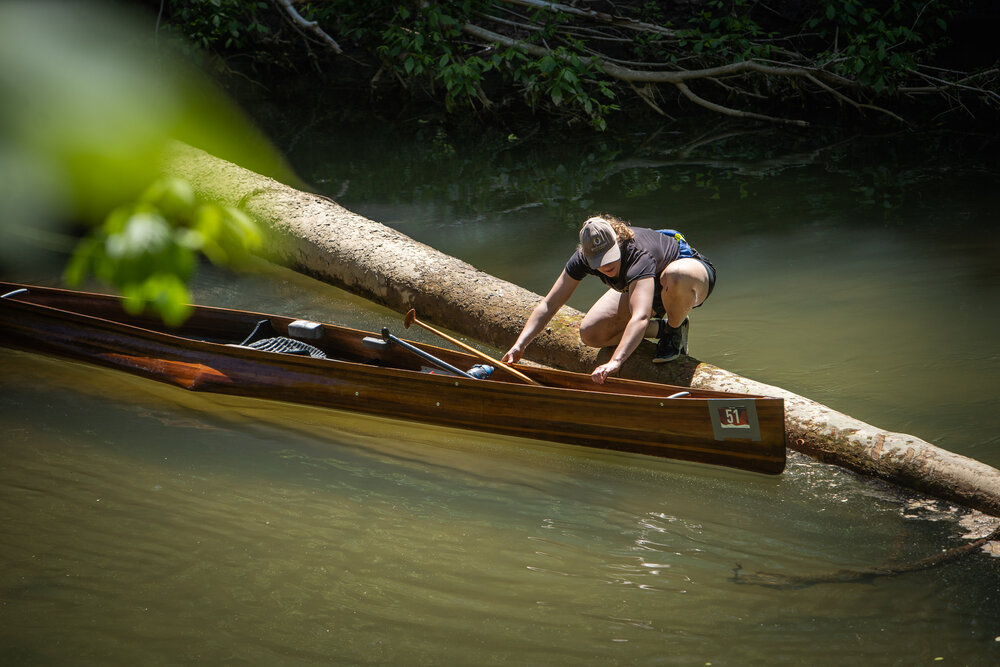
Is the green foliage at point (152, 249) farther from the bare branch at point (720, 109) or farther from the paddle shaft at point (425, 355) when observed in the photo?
the bare branch at point (720, 109)

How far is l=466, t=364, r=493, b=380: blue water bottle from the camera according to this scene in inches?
165

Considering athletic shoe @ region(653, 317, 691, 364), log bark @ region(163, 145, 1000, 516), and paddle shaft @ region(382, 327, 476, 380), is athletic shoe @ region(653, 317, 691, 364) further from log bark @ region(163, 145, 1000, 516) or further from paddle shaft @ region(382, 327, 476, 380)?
paddle shaft @ region(382, 327, 476, 380)

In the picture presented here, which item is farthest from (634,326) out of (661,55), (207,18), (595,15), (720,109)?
(207,18)

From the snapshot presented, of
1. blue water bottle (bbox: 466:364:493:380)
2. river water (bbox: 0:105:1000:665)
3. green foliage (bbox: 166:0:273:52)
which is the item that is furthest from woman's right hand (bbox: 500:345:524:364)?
green foliage (bbox: 166:0:273:52)

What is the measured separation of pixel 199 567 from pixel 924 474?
289cm

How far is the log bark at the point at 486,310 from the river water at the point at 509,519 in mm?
131

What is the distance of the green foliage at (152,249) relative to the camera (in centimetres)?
76

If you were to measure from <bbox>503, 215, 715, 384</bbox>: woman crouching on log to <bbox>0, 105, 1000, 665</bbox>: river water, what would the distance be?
0.64m

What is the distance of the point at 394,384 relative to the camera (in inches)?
165

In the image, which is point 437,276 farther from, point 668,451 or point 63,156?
point 63,156

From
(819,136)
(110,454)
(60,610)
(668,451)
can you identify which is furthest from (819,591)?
(819,136)

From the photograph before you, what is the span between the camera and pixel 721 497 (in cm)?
357

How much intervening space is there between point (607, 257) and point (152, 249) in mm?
3326

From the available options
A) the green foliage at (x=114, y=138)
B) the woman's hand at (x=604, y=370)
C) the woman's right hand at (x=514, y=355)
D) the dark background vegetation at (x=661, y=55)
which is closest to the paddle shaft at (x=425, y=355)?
the woman's right hand at (x=514, y=355)
